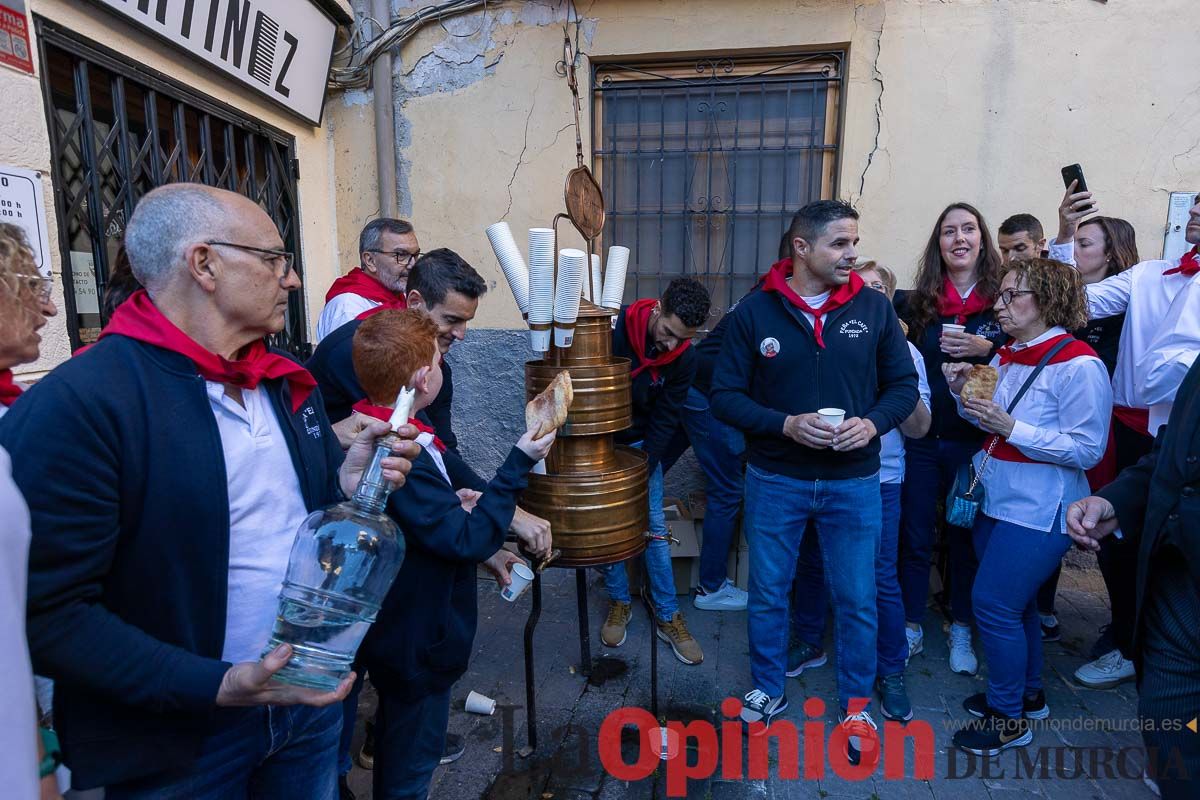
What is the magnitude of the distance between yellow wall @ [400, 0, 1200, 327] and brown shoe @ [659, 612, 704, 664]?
2.85 metres

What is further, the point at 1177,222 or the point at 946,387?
the point at 1177,222

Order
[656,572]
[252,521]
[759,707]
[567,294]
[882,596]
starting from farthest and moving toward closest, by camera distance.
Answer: [656,572] → [882,596] → [759,707] → [567,294] → [252,521]

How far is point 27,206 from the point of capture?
102 inches

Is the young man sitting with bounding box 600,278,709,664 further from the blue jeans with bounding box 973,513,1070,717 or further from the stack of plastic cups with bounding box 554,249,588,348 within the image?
the blue jeans with bounding box 973,513,1070,717

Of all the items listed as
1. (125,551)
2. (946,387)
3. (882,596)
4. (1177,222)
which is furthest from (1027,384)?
(125,551)

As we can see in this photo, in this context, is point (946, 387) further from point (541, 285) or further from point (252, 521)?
point (252, 521)

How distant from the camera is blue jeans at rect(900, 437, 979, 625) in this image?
11.0 feet

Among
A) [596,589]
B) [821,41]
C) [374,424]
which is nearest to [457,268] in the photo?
[374,424]

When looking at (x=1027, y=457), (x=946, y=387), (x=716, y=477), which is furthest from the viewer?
(x=716, y=477)

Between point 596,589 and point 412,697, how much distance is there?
2.51 m

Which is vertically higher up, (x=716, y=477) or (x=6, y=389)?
(x=6, y=389)

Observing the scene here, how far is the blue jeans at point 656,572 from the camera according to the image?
362 cm

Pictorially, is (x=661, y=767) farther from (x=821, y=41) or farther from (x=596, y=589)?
(x=821, y=41)

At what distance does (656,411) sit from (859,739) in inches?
71.9
